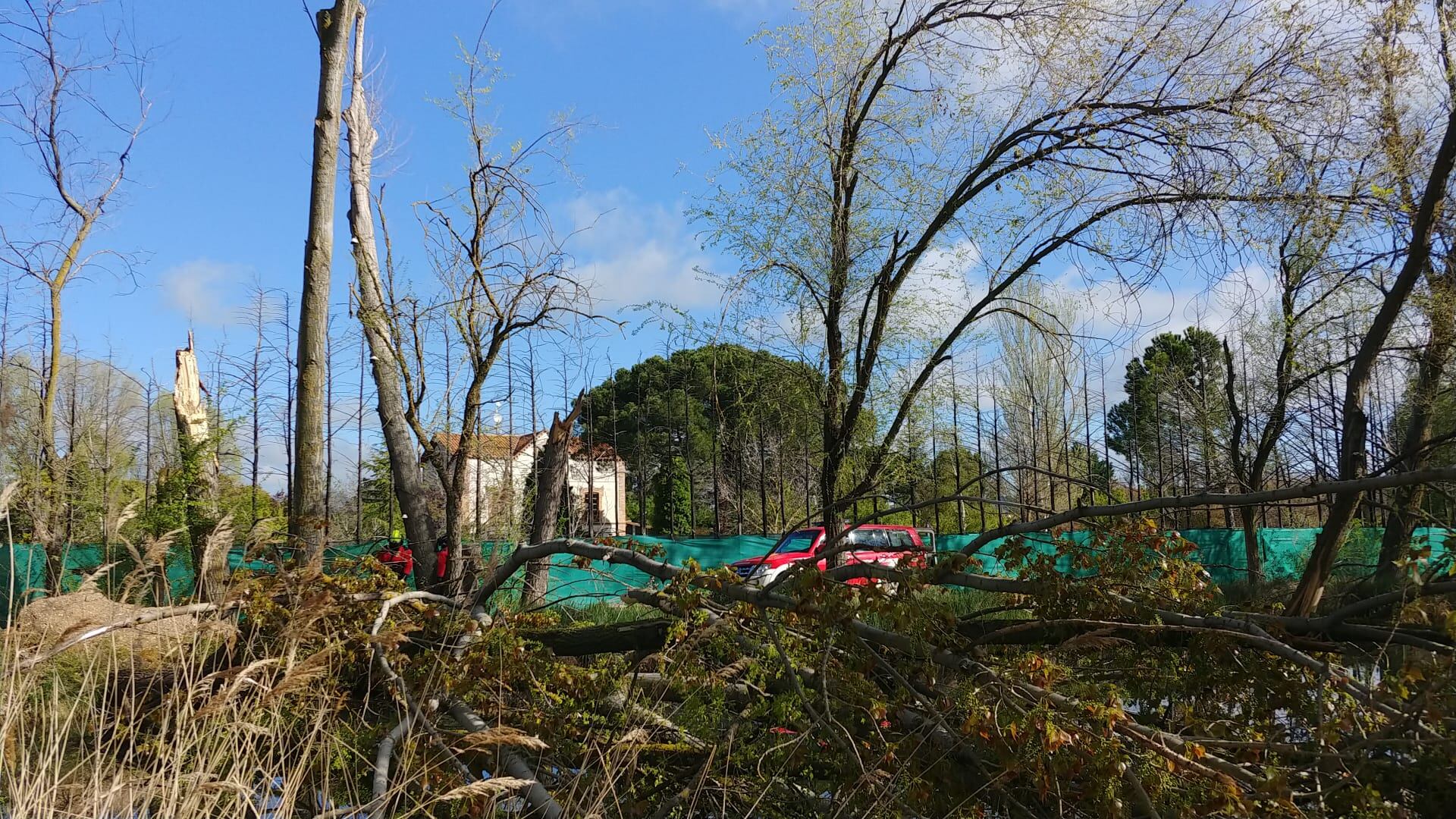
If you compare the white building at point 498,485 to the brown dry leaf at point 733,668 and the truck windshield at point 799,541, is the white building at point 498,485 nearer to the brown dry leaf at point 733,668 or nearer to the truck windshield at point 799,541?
the truck windshield at point 799,541

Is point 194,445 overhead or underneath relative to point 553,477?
overhead

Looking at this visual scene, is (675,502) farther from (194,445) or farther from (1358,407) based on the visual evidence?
(1358,407)

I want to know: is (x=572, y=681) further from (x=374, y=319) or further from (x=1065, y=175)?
(x=1065, y=175)

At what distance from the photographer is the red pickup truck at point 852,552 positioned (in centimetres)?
372

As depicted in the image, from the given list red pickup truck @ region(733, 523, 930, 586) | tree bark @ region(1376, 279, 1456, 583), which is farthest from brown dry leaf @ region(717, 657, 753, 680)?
tree bark @ region(1376, 279, 1456, 583)

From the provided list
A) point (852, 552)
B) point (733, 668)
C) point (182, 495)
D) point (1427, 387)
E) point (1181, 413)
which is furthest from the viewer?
point (1181, 413)

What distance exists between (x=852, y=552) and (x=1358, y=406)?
267 centimetres

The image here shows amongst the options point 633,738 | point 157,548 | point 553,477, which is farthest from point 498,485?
point 633,738

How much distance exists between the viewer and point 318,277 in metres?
7.38

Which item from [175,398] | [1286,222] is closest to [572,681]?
[1286,222]

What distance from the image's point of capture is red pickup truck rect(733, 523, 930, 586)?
3725 millimetres

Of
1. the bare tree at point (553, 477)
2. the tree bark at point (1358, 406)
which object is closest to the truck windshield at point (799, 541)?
the bare tree at point (553, 477)

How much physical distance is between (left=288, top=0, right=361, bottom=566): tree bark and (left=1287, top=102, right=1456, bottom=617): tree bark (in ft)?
19.6

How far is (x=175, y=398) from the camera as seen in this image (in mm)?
12914
